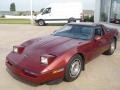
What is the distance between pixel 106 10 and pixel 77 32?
32.1 feet

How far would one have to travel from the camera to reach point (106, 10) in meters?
15.3

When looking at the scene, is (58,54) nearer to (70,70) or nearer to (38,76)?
(70,70)

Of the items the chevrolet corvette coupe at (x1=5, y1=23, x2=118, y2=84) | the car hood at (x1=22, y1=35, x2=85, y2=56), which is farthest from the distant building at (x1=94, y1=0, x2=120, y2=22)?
the car hood at (x1=22, y1=35, x2=85, y2=56)

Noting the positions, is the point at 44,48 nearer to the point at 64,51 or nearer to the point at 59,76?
the point at 64,51

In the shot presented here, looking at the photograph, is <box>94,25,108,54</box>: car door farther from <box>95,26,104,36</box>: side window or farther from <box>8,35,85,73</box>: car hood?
<box>8,35,85,73</box>: car hood

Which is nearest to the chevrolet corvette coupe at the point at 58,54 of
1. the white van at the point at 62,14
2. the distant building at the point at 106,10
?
the distant building at the point at 106,10

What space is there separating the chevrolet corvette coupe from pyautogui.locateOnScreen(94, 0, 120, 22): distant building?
314 inches

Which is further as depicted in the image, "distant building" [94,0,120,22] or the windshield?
"distant building" [94,0,120,22]

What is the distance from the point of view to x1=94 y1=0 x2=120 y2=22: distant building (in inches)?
550

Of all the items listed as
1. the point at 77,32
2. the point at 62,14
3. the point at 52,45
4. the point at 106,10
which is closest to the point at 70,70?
the point at 52,45

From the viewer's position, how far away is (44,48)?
5.17 meters

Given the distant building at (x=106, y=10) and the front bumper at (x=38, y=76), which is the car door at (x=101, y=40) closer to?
the front bumper at (x=38, y=76)

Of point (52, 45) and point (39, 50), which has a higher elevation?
point (52, 45)

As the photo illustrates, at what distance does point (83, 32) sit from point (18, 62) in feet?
7.57
